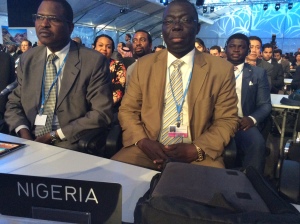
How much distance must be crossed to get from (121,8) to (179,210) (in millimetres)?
17441

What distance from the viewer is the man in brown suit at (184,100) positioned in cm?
170

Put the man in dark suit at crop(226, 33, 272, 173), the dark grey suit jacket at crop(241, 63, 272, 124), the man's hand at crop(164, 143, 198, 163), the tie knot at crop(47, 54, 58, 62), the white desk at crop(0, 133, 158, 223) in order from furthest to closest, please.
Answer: the dark grey suit jacket at crop(241, 63, 272, 124) < the man in dark suit at crop(226, 33, 272, 173) < the tie knot at crop(47, 54, 58, 62) < the man's hand at crop(164, 143, 198, 163) < the white desk at crop(0, 133, 158, 223)

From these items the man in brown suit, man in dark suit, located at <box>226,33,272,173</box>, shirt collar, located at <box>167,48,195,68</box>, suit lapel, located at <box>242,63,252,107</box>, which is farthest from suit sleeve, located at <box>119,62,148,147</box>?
suit lapel, located at <box>242,63,252,107</box>

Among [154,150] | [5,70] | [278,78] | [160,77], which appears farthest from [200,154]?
[278,78]

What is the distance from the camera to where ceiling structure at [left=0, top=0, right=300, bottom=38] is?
15.1 meters

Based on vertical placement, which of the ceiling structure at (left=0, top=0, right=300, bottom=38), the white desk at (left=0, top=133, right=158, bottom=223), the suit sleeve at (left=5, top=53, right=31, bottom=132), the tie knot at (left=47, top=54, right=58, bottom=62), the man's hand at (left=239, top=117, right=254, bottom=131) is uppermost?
the ceiling structure at (left=0, top=0, right=300, bottom=38)

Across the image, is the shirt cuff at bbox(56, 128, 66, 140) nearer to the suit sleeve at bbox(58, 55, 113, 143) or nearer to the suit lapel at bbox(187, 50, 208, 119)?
the suit sleeve at bbox(58, 55, 113, 143)

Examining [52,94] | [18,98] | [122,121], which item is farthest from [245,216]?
[18,98]

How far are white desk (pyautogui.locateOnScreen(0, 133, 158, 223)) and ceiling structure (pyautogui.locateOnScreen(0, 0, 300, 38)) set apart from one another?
528 inches

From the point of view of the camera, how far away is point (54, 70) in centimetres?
195

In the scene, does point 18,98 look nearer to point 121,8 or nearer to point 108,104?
point 108,104

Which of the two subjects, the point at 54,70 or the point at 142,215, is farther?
the point at 54,70

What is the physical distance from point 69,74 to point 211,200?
1452mm

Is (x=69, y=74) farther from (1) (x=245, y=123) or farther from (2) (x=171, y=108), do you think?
(1) (x=245, y=123)
